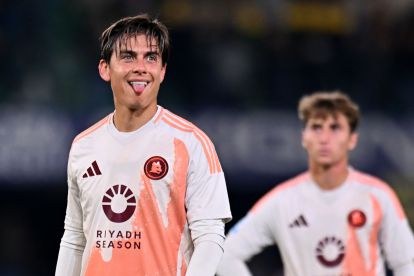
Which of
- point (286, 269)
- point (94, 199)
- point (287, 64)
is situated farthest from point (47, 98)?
point (94, 199)

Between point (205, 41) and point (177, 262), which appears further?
point (205, 41)

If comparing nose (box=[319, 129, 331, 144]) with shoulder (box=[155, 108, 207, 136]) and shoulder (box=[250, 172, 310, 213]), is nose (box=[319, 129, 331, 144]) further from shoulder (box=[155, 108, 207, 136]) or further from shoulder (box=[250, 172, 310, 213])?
shoulder (box=[155, 108, 207, 136])

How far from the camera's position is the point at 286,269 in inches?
261

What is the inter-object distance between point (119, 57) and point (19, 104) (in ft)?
24.0

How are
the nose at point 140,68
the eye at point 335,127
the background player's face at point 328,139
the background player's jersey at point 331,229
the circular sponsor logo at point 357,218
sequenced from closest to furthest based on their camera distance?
the nose at point 140,68 < the background player's jersey at point 331,229 < the circular sponsor logo at point 357,218 < the background player's face at point 328,139 < the eye at point 335,127

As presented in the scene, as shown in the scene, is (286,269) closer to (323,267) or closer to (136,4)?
(323,267)

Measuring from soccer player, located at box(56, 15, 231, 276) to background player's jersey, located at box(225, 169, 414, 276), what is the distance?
238cm

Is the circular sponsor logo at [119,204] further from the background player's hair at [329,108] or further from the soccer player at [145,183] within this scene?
the background player's hair at [329,108]

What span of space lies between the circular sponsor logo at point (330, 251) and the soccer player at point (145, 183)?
2.40 metres

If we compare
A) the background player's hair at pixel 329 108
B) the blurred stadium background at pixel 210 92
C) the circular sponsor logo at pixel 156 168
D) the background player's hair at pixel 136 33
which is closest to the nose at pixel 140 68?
the background player's hair at pixel 136 33

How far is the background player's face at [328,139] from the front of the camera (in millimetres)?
6648

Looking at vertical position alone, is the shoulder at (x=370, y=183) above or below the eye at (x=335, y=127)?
below

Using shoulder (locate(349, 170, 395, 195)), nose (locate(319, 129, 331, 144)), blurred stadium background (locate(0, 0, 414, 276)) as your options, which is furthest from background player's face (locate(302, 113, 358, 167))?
blurred stadium background (locate(0, 0, 414, 276))

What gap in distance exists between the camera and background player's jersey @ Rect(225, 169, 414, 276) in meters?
6.34
